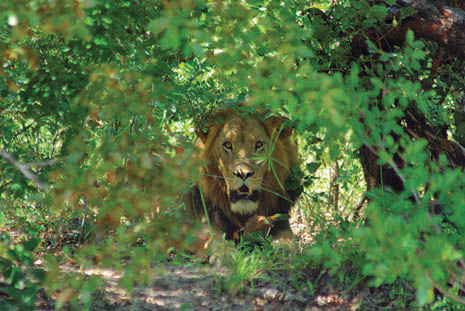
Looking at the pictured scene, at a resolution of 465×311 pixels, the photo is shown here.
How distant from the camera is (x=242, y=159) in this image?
3570mm

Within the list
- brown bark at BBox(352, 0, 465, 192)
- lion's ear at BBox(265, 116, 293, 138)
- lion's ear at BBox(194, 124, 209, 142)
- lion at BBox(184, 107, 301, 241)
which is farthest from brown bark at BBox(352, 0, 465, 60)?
lion's ear at BBox(194, 124, 209, 142)

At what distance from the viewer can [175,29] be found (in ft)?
5.38

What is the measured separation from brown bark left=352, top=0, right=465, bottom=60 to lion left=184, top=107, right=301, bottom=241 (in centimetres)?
102

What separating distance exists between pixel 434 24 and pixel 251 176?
4.88 ft

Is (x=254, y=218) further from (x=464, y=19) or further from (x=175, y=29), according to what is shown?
(x=175, y=29)

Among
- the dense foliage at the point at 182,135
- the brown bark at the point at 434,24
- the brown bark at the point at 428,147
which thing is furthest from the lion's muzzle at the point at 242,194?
the brown bark at the point at 434,24

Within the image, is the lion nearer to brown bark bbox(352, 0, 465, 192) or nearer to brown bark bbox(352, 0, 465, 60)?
brown bark bbox(352, 0, 465, 192)

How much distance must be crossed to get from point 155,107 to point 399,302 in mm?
2193

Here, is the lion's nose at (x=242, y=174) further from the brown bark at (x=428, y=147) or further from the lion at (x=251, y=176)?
the brown bark at (x=428, y=147)

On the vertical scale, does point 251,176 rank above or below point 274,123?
below

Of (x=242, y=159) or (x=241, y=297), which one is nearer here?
(x=241, y=297)

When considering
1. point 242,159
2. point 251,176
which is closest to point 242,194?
point 251,176

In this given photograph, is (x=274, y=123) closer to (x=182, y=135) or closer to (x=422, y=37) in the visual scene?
(x=422, y=37)

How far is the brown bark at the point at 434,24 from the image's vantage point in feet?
10.0
